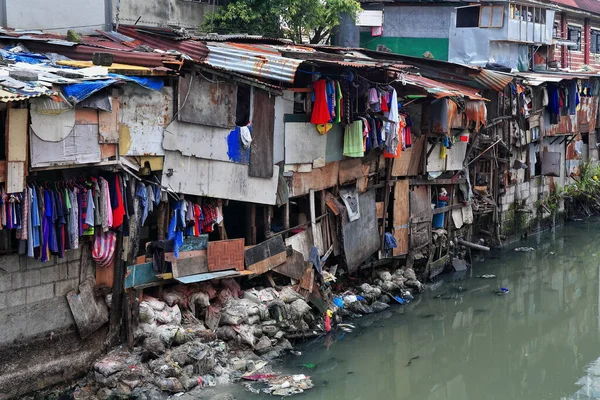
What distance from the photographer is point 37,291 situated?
895cm

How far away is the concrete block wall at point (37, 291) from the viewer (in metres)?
8.66

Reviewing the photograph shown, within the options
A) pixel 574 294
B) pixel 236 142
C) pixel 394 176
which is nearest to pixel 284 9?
pixel 394 176

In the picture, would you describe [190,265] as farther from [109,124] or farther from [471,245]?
[471,245]

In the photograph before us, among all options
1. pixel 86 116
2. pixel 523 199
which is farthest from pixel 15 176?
pixel 523 199

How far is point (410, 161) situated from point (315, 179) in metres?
3.05

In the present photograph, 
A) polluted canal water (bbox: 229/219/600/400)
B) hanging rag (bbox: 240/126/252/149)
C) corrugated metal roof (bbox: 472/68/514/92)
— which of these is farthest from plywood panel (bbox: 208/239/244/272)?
corrugated metal roof (bbox: 472/68/514/92)

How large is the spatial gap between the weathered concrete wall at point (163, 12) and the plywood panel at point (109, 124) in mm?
4614

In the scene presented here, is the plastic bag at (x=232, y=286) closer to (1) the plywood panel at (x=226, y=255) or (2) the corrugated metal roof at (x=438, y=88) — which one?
(1) the plywood panel at (x=226, y=255)

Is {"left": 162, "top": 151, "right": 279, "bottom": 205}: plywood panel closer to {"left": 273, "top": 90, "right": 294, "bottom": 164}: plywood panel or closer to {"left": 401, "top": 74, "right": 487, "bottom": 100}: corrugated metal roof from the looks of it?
{"left": 273, "top": 90, "right": 294, "bottom": 164}: plywood panel

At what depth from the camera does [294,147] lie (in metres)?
11.9

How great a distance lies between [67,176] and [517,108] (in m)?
12.4

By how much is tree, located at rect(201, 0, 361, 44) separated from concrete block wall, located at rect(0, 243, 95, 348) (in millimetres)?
7444

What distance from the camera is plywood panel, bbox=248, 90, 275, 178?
36.6 feet

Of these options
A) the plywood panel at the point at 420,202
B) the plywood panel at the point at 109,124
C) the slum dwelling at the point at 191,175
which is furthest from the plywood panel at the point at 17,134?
the plywood panel at the point at 420,202
